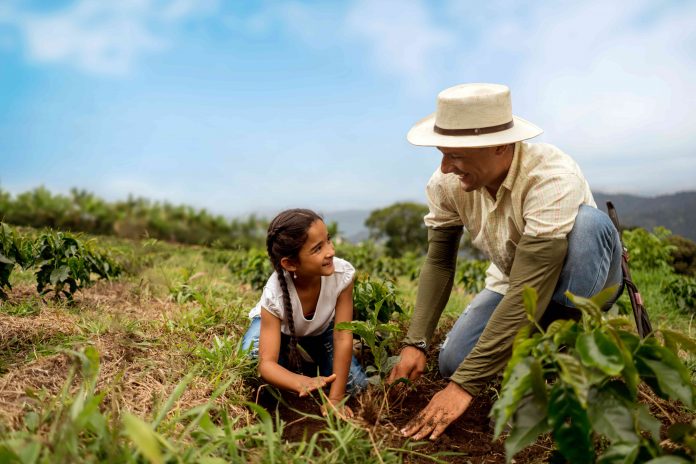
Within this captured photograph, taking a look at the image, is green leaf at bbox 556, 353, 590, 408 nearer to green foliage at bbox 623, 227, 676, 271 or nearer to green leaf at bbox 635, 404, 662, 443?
green leaf at bbox 635, 404, 662, 443

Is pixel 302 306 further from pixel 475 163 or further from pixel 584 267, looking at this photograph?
pixel 584 267

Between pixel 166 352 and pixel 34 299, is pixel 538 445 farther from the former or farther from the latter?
pixel 34 299

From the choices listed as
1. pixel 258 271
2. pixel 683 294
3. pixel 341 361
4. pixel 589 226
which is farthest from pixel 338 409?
pixel 683 294

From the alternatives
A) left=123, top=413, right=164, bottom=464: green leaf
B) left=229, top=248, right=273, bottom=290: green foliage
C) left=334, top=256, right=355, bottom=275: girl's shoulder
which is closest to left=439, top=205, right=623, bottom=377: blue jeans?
left=334, top=256, right=355, bottom=275: girl's shoulder

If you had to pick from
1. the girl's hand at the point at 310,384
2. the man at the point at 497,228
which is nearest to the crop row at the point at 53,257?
the girl's hand at the point at 310,384

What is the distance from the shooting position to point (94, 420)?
151cm

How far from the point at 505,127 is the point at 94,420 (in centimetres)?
184

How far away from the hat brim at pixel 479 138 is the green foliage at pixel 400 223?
16408 mm

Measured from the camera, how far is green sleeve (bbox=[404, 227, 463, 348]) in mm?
2799

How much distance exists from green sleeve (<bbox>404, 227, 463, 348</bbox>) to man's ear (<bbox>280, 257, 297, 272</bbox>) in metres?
0.63

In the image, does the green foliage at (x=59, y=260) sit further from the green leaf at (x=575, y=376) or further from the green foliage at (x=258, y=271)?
the green leaf at (x=575, y=376)

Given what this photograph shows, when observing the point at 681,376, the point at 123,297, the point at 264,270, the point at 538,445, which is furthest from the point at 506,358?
the point at 264,270

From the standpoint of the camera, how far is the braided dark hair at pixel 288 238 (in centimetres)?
253

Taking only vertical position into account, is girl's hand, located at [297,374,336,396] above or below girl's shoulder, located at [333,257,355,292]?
below
